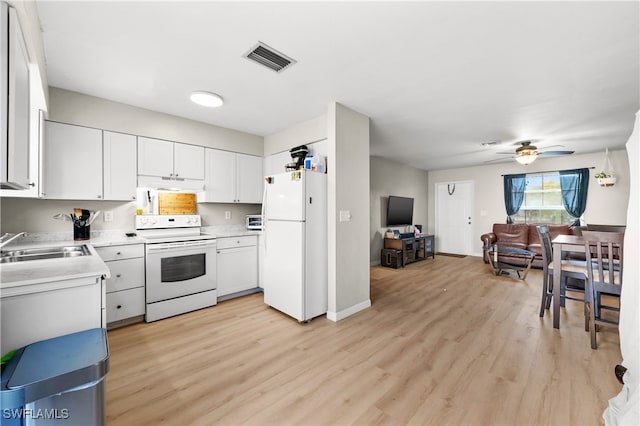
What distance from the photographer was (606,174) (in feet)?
16.8

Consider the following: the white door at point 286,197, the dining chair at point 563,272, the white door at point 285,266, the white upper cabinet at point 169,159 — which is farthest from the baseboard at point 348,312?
the white upper cabinet at point 169,159

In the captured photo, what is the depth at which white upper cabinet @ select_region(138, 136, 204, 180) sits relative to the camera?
10.3 feet

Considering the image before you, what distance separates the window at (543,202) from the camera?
19.2 feet

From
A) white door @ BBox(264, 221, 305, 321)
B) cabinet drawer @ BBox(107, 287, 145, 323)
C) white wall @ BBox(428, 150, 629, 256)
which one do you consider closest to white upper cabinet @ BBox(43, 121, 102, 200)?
cabinet drawer @ BBox(107, 287, 145, 323)

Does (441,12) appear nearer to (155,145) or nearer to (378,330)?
(378,330)

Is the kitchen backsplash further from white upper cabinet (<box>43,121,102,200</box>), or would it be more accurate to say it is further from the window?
the window

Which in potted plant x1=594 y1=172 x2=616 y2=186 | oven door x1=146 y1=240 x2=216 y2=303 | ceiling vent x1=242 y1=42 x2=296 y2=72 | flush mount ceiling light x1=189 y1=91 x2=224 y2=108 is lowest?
oven door x1=146 y1=240 x2=216 y2=303

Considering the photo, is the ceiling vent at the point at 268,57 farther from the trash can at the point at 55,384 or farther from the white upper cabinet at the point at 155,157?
the trash can at the point at 55,384

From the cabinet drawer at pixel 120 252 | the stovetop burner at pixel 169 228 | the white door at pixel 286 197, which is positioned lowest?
the cabinet drawer at pixel 120 252

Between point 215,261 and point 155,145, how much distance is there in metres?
1.60

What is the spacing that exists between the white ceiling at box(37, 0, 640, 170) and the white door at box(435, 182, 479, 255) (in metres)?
3.68

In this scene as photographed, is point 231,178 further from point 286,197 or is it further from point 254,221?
point 286,197

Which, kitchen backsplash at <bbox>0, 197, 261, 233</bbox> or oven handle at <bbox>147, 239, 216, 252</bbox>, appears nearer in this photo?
kitchen backsplash at <bbox>0, 197, 261, 233</bbox>

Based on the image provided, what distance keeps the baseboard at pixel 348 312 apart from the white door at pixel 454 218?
4.99 metres
